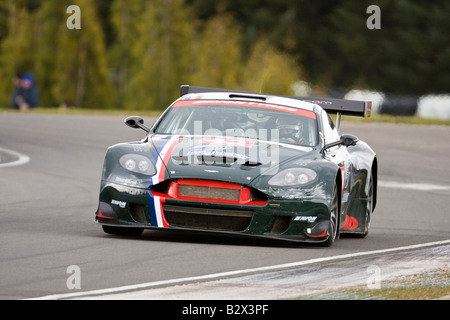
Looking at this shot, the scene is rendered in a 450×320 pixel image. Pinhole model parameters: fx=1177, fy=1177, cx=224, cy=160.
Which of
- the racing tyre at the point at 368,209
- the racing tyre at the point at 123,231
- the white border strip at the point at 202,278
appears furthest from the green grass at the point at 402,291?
the racing tyre at the point at 368,209

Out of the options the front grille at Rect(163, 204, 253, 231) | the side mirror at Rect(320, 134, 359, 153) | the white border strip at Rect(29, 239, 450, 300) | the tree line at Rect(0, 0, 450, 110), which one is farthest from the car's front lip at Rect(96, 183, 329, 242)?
the tree line at Rect(0, 0, 450, 110)

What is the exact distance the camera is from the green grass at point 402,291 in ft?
22.2

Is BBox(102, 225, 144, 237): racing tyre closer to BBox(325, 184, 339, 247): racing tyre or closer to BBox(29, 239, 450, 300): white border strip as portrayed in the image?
BBox(325, 184, 339, 247): racing tyre

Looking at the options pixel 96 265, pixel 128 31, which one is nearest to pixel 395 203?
pixel 96 265

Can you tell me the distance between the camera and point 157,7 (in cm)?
5278

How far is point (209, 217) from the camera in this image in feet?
30.2

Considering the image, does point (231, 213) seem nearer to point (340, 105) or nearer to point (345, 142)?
point (345, 142)

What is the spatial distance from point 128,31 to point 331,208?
4896 cm

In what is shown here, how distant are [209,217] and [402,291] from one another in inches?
97.2

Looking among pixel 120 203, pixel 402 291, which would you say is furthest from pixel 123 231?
pixel 402 291

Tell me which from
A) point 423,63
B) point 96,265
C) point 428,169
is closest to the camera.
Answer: point 96,265

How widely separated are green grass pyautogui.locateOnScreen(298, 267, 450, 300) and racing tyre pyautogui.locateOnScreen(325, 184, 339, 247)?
171 cm

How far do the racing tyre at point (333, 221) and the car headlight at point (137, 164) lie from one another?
4.87ft

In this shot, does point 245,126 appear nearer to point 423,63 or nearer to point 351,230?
point 351,230
